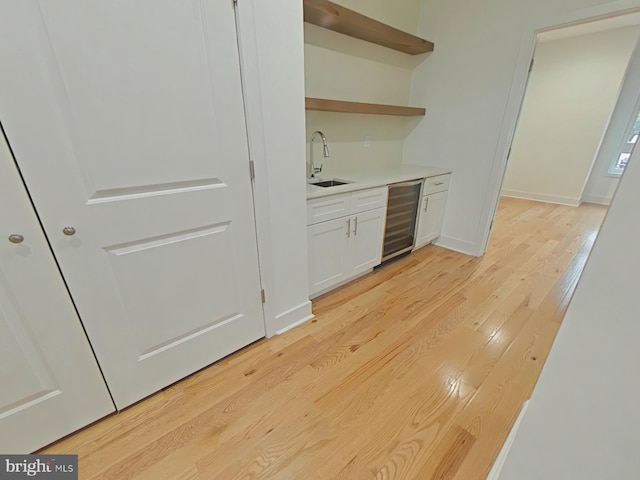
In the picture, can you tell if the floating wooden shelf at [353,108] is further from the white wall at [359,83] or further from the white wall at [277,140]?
the white wall at [277,140]

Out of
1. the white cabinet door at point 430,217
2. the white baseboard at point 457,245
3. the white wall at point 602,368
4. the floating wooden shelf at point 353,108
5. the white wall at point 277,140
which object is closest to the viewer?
the white wall at point 602,368

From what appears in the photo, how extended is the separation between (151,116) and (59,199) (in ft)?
1.46

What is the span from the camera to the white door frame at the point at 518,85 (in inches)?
74.3

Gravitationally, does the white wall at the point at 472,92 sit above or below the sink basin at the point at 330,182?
above

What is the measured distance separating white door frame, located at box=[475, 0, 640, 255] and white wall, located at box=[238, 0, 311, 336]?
2.05m

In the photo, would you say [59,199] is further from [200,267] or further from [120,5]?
[120,5]

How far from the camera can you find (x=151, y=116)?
42.0 inches

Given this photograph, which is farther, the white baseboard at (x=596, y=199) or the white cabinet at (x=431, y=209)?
the white baseboard at (x=596, y=199)

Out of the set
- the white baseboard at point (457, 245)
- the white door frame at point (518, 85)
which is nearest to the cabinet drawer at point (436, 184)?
the white door frame at point (518, 85)

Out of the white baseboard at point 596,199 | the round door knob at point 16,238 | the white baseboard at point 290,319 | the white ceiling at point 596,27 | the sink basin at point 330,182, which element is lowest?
the white baseboard at point 290,319

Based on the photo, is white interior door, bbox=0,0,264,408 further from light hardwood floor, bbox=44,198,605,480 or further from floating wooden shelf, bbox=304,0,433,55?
floating wooden shelf, bbox=304,0,433,55

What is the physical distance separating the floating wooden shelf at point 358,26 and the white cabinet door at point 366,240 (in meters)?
1.43

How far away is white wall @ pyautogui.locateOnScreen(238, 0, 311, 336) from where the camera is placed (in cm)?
125

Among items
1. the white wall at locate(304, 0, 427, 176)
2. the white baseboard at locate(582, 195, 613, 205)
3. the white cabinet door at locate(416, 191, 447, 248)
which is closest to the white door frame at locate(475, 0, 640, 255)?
the white cabinet door at locate(416, 191, 447, 248)
